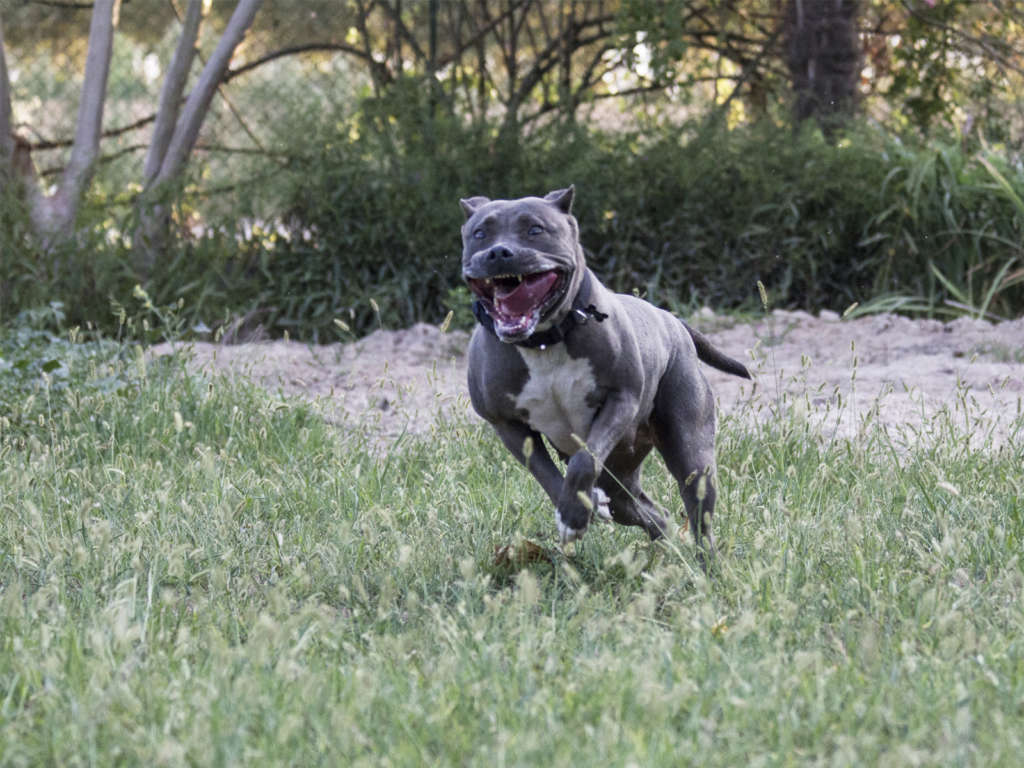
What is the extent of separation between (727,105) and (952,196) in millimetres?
1619

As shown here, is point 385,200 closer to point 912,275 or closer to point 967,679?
point 912,275

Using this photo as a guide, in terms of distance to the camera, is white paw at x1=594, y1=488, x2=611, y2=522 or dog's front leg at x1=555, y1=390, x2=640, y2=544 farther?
white paw at x1=594, y1=488, x2=611, y2=522

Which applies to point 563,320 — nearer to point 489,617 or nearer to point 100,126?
point 489,617

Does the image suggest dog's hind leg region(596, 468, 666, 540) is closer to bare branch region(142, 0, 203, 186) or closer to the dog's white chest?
the dog's white chest

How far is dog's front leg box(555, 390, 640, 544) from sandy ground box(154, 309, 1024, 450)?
1.49 m

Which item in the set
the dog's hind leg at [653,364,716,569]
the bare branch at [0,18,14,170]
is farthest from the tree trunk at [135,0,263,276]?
the dog's hind leg at [653,364,716,569]

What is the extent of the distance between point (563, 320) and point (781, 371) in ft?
6.39

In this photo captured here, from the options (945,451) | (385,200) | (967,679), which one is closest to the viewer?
(967,679)

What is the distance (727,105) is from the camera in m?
9.16

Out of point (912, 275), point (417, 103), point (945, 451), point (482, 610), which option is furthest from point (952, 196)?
point (482, 610)

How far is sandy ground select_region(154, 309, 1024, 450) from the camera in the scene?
555cm

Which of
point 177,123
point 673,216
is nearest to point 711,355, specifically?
point 673,216

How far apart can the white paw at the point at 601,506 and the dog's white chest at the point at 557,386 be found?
0.17 m

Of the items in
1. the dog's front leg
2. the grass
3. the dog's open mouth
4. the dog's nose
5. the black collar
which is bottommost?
the grass
